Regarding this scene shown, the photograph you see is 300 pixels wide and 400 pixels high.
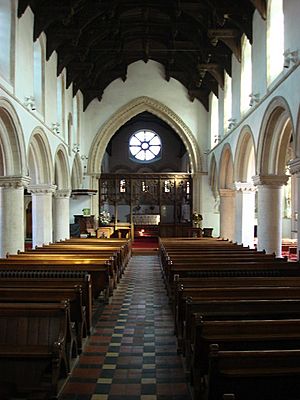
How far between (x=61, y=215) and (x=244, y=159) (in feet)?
25.0

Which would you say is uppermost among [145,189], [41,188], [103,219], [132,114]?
[132,114]

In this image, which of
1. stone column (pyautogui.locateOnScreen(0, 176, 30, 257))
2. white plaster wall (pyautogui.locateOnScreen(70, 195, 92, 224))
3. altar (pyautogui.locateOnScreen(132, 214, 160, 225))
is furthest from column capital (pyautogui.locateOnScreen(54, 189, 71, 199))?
altar (pyautogui.locateOnScreen(132, 214, 160, 225))

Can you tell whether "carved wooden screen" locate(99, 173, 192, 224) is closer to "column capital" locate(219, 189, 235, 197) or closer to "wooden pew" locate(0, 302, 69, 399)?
"column capital" locate(219, 189, 235, 197)

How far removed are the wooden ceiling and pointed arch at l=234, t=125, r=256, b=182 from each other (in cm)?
281

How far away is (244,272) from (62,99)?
485 inches

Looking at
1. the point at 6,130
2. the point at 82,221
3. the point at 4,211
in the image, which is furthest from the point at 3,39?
the point at 82,221

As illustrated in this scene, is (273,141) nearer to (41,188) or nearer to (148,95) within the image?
(41,188)

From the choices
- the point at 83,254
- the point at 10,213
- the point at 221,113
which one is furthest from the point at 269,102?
the point at 221,113

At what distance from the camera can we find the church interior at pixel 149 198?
13.6 feet

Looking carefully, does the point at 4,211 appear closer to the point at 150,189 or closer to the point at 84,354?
the point at 84,354

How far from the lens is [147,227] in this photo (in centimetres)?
2455

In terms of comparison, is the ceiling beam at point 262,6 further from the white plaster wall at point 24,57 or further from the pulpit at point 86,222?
the pulpit at point 86,222

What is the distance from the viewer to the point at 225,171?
63.8ft

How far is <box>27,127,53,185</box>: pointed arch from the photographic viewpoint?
14828mm
